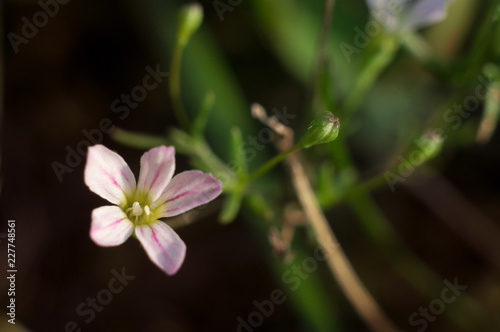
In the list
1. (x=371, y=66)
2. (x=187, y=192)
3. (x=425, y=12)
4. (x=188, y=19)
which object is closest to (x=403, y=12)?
(x=425, y=12)

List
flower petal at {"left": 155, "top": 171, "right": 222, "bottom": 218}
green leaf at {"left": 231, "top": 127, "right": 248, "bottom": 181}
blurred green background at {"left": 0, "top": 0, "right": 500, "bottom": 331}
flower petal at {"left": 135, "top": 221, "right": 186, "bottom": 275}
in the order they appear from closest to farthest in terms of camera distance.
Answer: flower petal at {"left": 135, "top": 221, "right": 186, "bottom": 275}
flower petal at {"left": 155, "top": 171, "right": 222, "bottom": 218}
green leaf at {"left": 231, "top": 127, "right": 248, "bottom": 181}
blurred green background at {"left": 0, "top": 0, "right": 500, "bottom": 331}

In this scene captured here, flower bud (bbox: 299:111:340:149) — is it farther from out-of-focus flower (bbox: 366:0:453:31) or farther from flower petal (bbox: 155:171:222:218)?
out-of-focus flower (bbox: 366:0:453:31)

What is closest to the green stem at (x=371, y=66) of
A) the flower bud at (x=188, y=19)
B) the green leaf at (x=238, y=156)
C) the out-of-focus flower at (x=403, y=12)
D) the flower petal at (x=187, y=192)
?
the out-of-focus flower at (x=403, y=12)

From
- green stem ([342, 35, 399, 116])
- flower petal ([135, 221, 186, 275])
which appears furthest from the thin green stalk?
flower petal ([135, 221, 186, 275])

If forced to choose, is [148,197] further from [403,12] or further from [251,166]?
[403,12]

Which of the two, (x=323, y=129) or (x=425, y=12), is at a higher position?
(x=425, y=12)

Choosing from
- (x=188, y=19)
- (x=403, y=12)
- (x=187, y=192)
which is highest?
(x=188, y=19)

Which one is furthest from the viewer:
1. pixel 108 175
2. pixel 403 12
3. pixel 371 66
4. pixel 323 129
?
pixel 403 12
